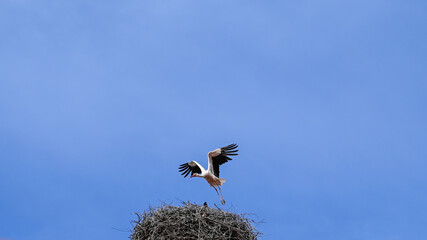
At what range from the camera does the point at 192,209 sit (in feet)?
42.8

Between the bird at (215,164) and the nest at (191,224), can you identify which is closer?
the nest at (191,224)

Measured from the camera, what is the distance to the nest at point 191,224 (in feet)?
41.0

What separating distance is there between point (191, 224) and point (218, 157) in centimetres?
358

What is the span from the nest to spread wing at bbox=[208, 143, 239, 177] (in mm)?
2806

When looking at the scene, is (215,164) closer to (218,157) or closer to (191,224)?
(218,157)

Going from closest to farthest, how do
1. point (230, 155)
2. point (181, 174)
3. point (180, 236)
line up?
point (180, 236), point (230, 155), point (181, 174)

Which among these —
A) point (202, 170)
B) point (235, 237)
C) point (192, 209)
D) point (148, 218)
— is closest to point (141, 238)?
point (148, 218)

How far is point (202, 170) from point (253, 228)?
3.26 m

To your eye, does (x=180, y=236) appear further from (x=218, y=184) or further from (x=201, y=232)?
(x=218, y=184)

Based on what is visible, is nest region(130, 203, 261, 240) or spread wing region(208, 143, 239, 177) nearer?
nest region(130, 203, 261, 240)

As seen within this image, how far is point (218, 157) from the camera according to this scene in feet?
52.2

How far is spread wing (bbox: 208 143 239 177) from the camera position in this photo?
15773 mm

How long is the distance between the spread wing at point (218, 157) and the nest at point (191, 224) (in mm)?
2806

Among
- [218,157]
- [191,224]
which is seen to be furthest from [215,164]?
[191,224]
